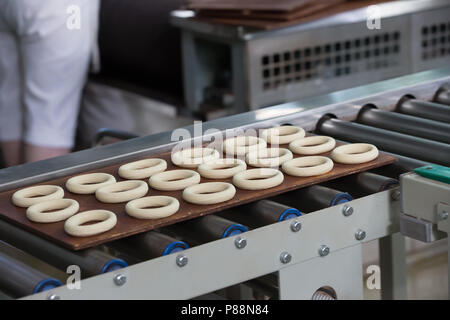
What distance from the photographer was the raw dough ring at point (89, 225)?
0.98 meters

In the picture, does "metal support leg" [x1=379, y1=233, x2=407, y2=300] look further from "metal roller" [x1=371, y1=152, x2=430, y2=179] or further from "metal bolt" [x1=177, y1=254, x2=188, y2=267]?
"metal bolt" [x1=177, y1=254, x2=188, y2=267]

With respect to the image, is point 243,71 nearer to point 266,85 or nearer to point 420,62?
point 266,85

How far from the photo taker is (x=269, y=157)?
125 centimetres

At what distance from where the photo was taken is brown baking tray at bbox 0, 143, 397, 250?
980 millimetres

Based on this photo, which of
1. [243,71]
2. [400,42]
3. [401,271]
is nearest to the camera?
[401,271]

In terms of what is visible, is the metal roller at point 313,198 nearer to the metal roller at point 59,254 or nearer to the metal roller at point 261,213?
the metal roller at point 261,213

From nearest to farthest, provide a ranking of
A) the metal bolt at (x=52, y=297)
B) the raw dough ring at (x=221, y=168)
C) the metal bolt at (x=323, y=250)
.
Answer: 1. the metal bolt at (x=52, y=297)
2. the metal bolt at (x=323, y=250)
3. the raw dough ring at (x=221, y=168)

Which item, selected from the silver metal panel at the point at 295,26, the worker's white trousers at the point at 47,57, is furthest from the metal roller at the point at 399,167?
the worker's white trousers at the point at 47,57

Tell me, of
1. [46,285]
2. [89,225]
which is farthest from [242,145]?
[46,285]

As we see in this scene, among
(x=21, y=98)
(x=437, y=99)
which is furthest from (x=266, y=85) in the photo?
(x=437, y=99)

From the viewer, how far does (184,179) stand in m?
1.15

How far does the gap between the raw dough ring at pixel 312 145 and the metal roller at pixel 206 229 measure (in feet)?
0.82

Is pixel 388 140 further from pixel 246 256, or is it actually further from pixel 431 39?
pixel 431 39
